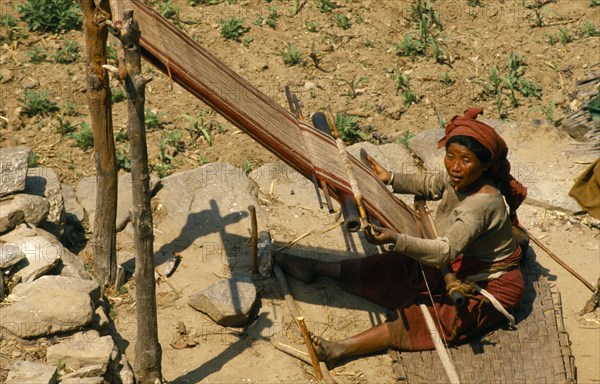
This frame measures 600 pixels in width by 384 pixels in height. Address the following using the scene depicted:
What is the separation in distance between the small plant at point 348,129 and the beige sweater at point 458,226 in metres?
2.05

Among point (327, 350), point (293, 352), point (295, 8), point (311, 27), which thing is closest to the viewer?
point (327, 350)

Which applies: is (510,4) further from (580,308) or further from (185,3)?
(580,308)

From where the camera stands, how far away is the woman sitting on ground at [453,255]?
545 cm

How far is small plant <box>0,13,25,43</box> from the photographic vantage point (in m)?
9.21

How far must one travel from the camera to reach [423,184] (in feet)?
20.0

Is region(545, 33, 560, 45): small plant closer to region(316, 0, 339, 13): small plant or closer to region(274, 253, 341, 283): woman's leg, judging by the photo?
region(316, 0, 339, 13): small plant

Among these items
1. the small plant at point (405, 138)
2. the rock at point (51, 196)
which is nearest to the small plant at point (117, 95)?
the rock at point (51, 196)

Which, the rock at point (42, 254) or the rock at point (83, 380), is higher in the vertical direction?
the rock at point (42, 254)

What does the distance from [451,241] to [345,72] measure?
4.03m

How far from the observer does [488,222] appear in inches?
221

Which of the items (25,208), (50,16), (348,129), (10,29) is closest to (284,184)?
(348,129)

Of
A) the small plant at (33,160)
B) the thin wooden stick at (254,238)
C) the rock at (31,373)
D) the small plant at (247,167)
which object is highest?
the small plant at (33,160)

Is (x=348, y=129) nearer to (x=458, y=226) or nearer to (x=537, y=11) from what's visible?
(x=458, y=226)

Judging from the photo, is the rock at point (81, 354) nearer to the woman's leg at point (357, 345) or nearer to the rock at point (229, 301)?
the rock at point (229, 301)
